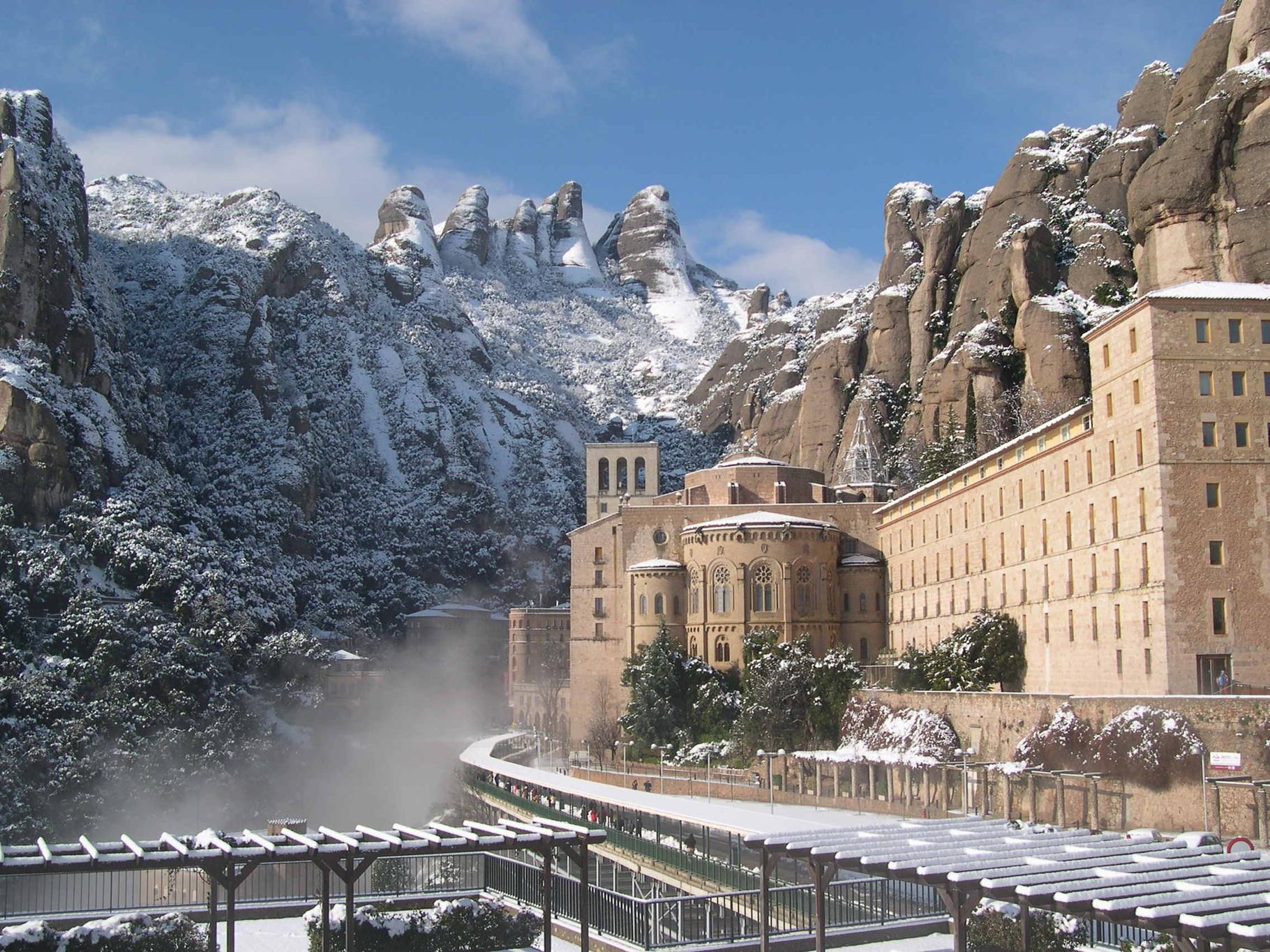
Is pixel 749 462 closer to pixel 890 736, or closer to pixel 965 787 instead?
pixel 890 736

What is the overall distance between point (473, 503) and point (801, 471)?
263 feet

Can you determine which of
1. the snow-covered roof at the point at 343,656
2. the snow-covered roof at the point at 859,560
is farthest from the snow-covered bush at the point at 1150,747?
the snow-covered roof at the point at 343,656

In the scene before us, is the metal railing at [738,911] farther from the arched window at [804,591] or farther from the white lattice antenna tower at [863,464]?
the white lattice antenna tower at [863,464]

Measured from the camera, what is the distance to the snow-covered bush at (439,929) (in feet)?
81.4

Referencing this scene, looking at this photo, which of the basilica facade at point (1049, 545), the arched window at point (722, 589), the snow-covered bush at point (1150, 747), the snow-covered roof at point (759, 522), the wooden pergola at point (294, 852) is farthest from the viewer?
the arched window at point (722, 589)

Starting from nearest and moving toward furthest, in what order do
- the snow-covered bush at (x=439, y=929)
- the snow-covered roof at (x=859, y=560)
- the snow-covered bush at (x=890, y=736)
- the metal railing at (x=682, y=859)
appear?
the snow-covered bush at (x=439, y=929)
the metal railing at (x=682, y=859)
the snow-covered bush at (x=890, y=736)
the snow-covered roof at (x=859, y=560)

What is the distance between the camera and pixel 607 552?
82.4 meters

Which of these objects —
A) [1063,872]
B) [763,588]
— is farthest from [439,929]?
[763,588]

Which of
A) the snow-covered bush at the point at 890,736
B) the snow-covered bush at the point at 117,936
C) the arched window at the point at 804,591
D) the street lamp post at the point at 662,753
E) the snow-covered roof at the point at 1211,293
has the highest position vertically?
the snow-covered roof at the point at 1211,293

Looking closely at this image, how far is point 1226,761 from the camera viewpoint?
33375mm

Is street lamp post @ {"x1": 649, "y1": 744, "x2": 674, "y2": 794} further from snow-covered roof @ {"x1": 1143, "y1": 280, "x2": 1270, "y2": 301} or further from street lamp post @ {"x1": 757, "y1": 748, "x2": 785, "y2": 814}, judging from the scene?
snow-covered roof @ {"x1": 1143, "y1": 280, "x2": 1270, "y2": 301}

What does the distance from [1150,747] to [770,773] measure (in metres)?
16.8

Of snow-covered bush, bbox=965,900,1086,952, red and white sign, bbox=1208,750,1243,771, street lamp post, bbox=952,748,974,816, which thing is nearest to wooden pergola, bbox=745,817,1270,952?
snow-covered bush, bbox=965,900,1086,952

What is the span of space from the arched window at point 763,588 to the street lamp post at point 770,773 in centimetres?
1364
